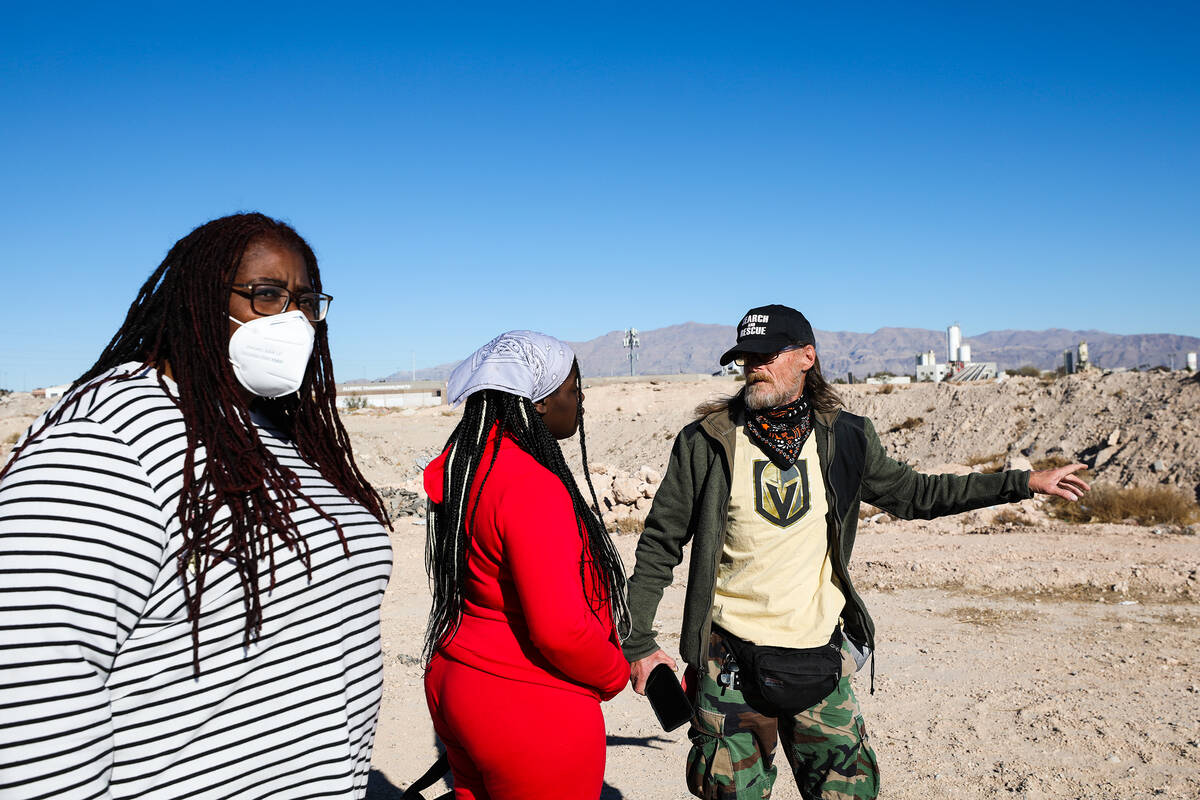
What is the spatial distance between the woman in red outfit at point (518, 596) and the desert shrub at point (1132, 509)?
43.6ft

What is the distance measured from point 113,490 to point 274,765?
61 cm

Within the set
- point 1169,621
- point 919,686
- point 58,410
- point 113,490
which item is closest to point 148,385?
point 58,410

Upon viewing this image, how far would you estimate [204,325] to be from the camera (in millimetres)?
1756

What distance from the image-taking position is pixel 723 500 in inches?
131

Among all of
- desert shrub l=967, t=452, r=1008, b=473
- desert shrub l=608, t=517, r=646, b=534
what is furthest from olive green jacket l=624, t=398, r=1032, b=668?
desert shrub l=967, t=452, r=1008, b=473

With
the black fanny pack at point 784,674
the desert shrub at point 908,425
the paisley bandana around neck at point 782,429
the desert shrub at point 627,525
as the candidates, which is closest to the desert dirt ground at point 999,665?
the desert shrub at point 627,525

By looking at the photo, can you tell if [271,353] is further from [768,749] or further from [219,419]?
[768,749]

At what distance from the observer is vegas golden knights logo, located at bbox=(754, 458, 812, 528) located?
331cm

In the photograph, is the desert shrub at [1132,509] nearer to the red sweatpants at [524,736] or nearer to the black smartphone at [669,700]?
the black smartphone at [669,700]

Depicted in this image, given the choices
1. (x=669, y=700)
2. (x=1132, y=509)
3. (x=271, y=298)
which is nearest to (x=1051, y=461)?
(x=1132, y=509)

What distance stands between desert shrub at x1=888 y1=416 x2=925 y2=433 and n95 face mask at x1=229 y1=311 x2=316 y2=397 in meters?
27.5

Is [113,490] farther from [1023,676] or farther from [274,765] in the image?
[1023,676]

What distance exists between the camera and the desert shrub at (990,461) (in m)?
20.7

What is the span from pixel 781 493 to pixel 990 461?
20640mm
